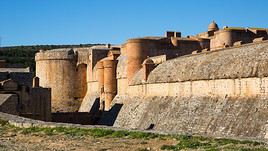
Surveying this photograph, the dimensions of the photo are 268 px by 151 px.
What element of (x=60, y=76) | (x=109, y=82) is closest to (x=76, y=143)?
(x=109, y=82)

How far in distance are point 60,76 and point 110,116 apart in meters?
12.0

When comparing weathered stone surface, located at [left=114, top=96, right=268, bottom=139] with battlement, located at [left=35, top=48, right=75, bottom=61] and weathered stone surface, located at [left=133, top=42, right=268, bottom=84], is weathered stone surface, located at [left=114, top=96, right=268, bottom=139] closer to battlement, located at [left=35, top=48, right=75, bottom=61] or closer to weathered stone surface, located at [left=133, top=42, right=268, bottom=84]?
weathered stone surface, located at [left=133, top=42, right=268, bottom=84]

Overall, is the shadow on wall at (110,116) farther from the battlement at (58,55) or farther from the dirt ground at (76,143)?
the dirt ground at (76,143)

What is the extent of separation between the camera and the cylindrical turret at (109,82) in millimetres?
36531

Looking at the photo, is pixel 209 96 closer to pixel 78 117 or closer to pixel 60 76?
pixel 78 117

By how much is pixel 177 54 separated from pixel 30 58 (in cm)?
5005

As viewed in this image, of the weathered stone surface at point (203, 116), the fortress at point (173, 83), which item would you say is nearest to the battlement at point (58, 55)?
the fortress at point (173, 83)

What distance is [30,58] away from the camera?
8119 centimetres

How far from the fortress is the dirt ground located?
486 centimetres

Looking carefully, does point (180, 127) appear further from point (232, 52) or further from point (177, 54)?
point (177, 54)

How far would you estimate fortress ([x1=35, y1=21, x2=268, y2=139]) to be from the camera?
18578 mm

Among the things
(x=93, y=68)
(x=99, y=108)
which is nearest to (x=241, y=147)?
(x=99, y=108)

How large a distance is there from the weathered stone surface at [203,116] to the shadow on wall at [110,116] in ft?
5.81

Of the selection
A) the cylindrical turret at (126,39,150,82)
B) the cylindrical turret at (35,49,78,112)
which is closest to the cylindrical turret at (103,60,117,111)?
the cylindrical turret at (126,39,150,82)
